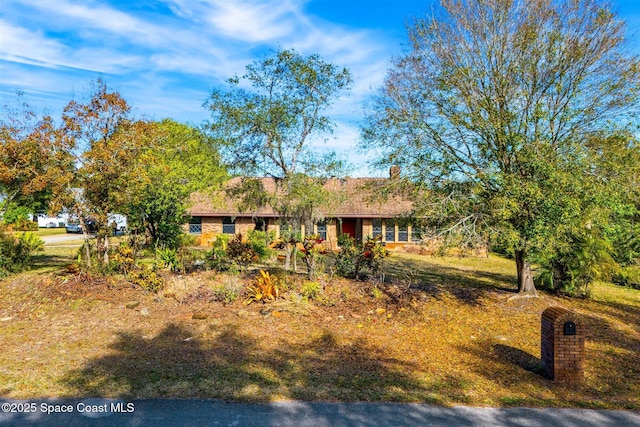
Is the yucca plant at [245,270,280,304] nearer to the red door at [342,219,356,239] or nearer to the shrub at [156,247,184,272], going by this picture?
the shrub at [156,247,184,272]

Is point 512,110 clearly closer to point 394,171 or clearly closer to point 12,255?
point 394,171

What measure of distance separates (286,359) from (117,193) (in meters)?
7.26

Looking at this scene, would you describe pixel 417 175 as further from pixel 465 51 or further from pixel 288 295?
pixel 288 295

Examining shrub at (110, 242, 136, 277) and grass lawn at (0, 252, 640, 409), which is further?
shrub at (110, 242, 136, 277)

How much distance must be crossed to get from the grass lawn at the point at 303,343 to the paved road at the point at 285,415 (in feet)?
0.81

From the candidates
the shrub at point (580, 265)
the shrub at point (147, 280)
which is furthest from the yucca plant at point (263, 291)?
the shrub at point (580, 265)

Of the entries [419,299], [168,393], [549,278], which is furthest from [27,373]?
[549,278]

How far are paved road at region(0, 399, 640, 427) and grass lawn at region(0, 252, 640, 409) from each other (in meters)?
0.25

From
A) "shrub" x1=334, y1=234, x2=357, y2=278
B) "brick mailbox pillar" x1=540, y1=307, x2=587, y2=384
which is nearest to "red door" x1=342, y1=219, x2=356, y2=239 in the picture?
"shrub" x1=334, y1=234, x2=357, y2=278

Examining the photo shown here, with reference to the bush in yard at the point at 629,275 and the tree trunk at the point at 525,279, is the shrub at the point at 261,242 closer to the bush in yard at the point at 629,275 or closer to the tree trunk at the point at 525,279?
the tree trunk at the point at 525,279

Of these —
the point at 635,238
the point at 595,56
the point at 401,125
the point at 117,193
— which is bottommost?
the point at 635,238

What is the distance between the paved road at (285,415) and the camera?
16.8 feet

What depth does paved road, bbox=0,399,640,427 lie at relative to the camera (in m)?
5.12

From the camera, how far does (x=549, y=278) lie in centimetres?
1224
